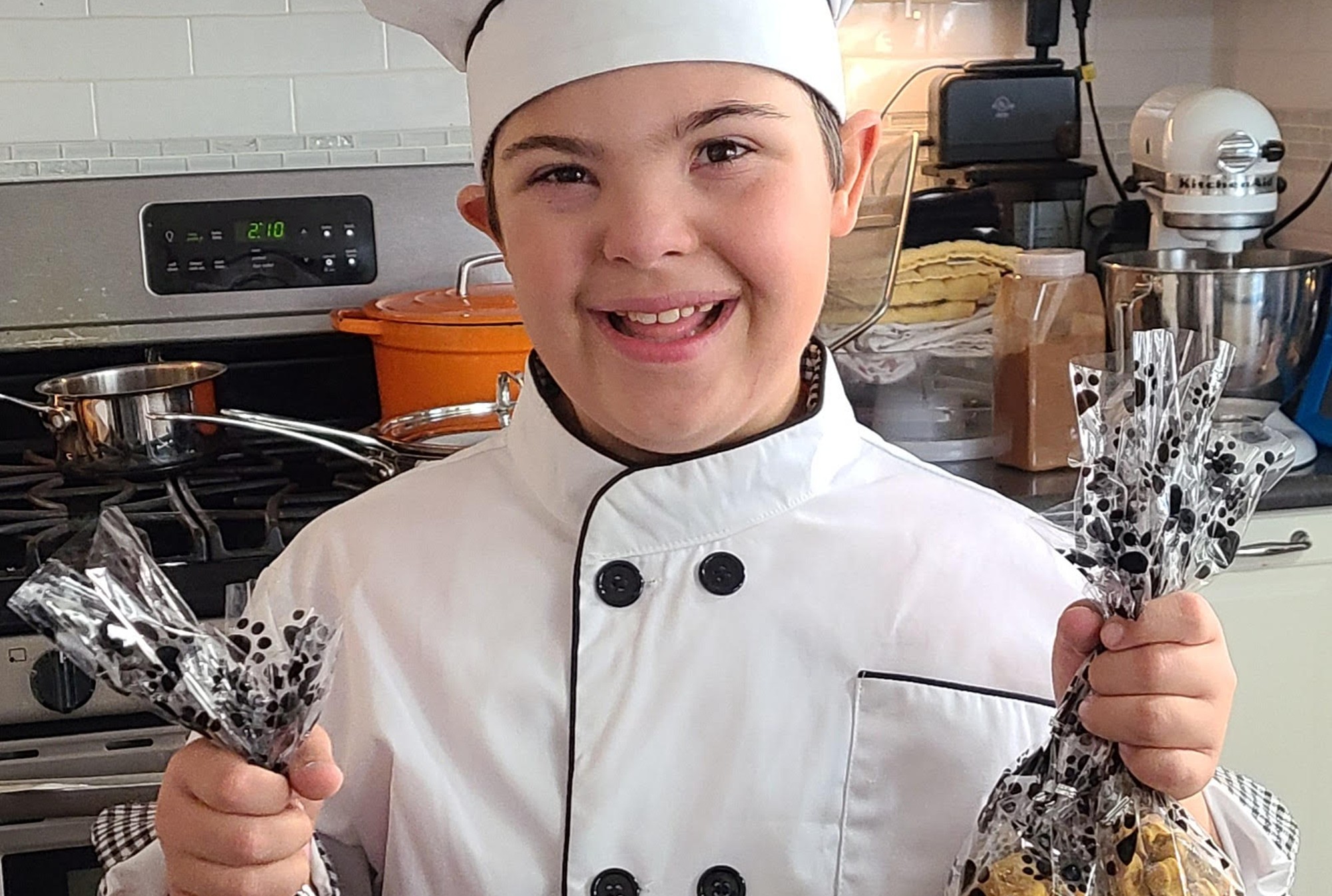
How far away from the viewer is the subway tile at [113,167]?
1.76 meters

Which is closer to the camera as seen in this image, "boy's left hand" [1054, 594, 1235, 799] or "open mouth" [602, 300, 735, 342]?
"boy's left hand" [1054, 594, 1235, 799]

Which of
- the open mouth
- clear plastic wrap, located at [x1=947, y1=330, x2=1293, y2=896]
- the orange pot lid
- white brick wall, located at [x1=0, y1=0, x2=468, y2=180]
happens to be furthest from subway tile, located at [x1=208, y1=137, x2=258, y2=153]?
clear plastic wrap, located at [x1=947, y1=330, x2=1293, y2=896]

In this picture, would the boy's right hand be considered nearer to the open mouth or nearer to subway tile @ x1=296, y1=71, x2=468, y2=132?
the open mouth

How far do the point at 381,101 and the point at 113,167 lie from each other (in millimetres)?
328

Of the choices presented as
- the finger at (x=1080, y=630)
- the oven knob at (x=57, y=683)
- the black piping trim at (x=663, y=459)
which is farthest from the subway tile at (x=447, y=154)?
the finger at (x=1080, y=630)

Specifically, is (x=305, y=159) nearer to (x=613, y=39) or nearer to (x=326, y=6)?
(x=326, y=6)

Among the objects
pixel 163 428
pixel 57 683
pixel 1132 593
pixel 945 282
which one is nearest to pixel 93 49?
pixel 163 428

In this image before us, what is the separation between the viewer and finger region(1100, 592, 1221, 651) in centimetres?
69

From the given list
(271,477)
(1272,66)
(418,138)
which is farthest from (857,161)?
(1272,66)

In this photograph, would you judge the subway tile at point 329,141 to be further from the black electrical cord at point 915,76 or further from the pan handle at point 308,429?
the black electrical cord at point 915,76

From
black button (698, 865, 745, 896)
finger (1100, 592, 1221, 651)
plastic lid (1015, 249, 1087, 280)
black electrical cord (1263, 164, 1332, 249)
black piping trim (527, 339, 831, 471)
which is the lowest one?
black button (698, 865, 745, 896)

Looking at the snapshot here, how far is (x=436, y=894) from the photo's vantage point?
873 mm

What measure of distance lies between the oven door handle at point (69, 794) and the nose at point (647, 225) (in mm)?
745

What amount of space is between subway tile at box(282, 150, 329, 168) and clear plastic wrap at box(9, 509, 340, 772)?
1.17m
